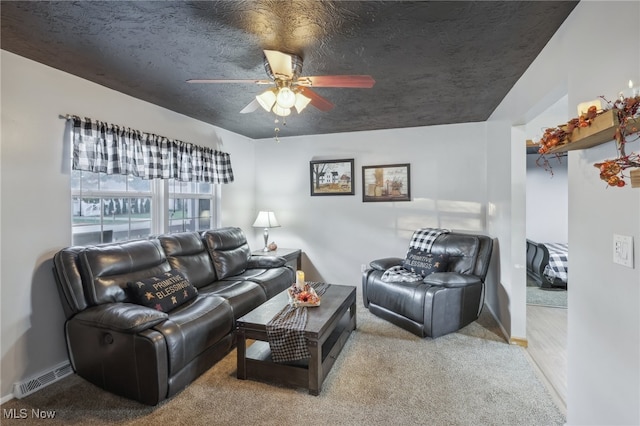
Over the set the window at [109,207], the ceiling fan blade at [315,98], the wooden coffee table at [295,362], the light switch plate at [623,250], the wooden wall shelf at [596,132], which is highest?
the ceiling fan blade at [315,98]

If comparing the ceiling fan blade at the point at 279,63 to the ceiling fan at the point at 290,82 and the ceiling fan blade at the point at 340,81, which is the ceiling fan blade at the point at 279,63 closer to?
the ceiling fan at the point at 290,82

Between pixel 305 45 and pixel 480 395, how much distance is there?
2714 millimetres

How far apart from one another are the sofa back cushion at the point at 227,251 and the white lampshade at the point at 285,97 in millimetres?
2031

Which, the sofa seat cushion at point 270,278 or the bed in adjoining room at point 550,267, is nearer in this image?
the sofa seat cushion at point 270,278

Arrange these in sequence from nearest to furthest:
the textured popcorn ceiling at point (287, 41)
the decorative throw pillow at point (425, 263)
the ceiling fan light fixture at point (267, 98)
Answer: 1. the textured popcorn ceiling at point (287, 41)
2. the ceiling fan light fixture at point (267, 98)
3. the decorative throw pillow at point (425, 263)

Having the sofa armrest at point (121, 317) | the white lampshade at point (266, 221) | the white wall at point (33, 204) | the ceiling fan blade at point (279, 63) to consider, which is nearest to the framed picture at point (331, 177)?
the white lampshade at point (266, 221)

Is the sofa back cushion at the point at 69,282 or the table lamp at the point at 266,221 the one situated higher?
the table lamp at the point at 266,221

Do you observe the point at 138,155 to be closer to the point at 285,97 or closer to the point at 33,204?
the point at 33,204

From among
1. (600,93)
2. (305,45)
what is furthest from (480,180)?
(305,45)

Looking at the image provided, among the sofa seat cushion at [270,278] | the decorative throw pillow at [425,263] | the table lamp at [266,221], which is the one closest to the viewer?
the sofa seat cushion at [270,278]

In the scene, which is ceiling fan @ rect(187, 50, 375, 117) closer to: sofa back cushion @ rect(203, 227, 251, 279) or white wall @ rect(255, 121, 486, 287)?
sofa back cushion @ rect(203, 227, 251, 279)

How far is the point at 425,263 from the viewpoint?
3.55 meters

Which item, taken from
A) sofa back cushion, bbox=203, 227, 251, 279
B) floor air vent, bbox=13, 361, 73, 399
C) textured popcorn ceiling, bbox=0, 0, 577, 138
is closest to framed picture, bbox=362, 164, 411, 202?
textured popcorn ceiling, bbox=0, 0, 577, 138

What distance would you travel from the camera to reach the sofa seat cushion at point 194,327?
209 centimetres
